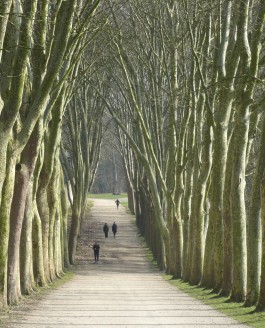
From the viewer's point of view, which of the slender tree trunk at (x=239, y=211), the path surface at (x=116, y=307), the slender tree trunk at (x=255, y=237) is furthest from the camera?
the slender tree trunk at (x=239, y=211)

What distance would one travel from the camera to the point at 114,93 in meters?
44.7

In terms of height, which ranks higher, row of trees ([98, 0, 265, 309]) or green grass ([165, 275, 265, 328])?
row of trees ([98, 0, 265, 309])

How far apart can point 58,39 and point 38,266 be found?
31.7 feet

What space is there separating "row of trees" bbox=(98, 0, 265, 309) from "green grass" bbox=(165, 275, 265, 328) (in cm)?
27

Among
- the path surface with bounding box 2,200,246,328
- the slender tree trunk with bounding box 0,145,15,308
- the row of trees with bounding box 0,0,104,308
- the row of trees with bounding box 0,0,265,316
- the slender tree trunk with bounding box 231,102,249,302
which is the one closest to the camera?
the path surface with bounding box 2,200,246,328

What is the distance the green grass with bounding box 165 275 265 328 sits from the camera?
13.1m

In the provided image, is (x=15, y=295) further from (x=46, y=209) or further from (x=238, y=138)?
(x=46, y=209)

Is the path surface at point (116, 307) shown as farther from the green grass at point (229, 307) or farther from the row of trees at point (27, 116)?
the row of trees at point (27, 116)

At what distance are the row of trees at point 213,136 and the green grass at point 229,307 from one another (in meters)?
0.27

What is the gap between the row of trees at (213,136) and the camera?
15.7 m

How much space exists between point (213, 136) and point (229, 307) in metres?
8.42

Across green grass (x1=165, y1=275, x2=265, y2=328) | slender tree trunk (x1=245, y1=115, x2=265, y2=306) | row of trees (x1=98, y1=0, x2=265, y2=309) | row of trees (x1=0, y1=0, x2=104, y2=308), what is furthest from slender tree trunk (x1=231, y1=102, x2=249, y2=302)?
row of trees (x1=0, y1=0, x2=104, y2=308)

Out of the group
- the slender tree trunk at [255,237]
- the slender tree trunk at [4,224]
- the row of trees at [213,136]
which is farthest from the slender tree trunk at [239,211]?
the slender tree trunk at [4,224]

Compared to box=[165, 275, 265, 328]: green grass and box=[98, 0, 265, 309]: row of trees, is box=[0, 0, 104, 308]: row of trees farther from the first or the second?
box=[165, 275, 265, 328]: green grass
